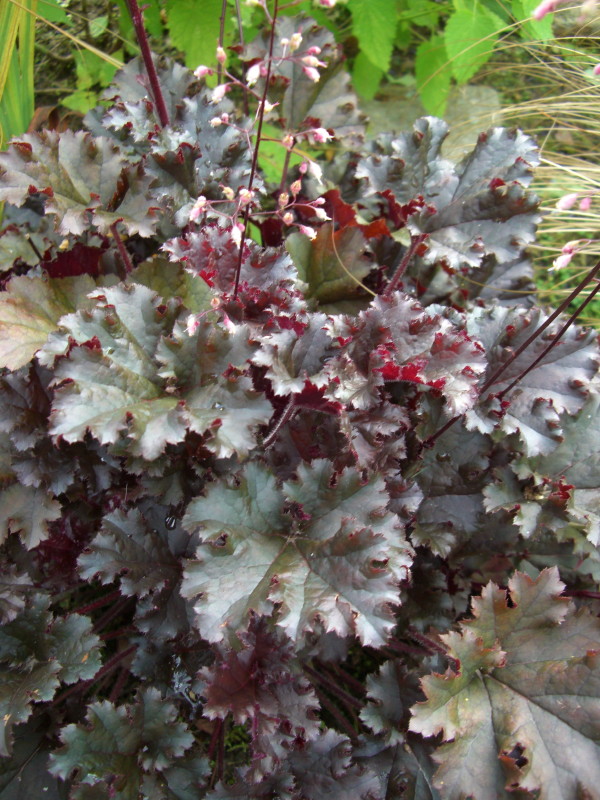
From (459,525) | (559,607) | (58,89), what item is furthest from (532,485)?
(58,89)

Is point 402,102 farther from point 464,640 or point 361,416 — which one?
point 464,640

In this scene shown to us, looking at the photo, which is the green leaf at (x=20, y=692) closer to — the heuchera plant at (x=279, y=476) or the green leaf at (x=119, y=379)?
the heuchera plant at (x=279, y=476)

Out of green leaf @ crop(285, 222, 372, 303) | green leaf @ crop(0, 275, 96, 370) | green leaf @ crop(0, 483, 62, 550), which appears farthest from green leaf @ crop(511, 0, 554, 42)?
green leaf @ crop(0, 483, 62, 550)

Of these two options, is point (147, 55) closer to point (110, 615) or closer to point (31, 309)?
point (31, 309)

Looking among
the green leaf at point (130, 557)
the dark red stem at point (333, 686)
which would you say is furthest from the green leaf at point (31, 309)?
the dark red stem at point (333, 686)

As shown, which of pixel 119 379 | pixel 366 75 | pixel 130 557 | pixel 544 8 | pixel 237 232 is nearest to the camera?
pixel 544 8

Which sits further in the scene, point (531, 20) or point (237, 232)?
point (531, 20)

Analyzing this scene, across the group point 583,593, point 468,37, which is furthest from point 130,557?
point 468,37
